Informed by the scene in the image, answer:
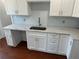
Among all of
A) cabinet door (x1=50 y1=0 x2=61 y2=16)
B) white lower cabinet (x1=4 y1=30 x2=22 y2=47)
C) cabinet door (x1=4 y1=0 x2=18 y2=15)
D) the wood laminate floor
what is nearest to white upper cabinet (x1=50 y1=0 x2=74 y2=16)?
cabinet door (x1=50 y1=0 x2=61 y2=16)

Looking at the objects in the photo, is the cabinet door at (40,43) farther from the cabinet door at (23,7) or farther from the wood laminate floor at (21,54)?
the cabinet door at (23,7)

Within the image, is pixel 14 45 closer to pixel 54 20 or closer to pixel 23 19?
pixel 23 19

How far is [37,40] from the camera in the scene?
2635mm

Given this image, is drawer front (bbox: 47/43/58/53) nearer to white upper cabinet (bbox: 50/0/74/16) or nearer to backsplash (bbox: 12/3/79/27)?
backsplash (bbox: 12/3/79/27)

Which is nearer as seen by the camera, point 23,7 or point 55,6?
point 55,6

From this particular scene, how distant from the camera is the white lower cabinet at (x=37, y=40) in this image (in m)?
2.55

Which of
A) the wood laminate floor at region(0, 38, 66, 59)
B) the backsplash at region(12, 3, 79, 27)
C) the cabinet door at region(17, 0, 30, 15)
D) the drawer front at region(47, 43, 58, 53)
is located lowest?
the wood laminate floor at region(0, 38, 66, 59)

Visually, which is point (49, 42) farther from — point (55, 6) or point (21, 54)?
point (55, 6)

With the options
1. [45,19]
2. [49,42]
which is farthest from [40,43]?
[45,19]

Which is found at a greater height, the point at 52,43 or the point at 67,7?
the point at 67,7

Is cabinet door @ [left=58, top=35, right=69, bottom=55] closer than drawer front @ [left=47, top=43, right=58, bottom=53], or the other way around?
cabinet door @ [left=58, top=35, right=69, bottom=55]

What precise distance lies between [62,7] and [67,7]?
15cm

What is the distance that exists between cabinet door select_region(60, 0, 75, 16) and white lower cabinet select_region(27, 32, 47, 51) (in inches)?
38.5

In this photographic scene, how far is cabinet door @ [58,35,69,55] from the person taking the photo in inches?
91.5
